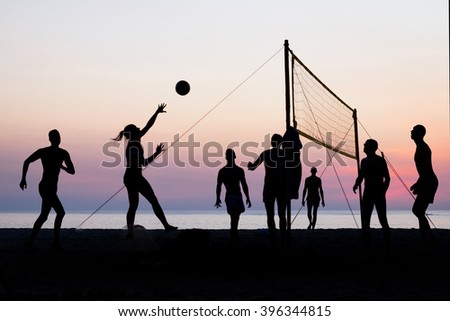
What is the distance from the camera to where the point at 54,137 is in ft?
32.6

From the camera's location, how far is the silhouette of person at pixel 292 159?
31.7ft

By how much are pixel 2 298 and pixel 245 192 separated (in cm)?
557

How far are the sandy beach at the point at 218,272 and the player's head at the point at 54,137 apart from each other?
147cm

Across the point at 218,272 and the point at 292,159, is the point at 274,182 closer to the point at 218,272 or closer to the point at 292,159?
the point at 292,159

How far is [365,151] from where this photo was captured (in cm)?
957

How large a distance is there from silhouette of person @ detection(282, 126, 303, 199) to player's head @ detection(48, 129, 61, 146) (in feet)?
9.96

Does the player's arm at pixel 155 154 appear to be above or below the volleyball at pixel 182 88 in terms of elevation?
below

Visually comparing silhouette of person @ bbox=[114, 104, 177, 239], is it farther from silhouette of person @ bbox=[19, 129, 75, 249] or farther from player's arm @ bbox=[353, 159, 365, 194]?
player's arm @ bbox=[353, 159, 365, 194]

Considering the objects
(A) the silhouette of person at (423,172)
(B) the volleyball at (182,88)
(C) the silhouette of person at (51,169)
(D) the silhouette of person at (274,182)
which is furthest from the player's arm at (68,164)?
(A) the silhouette of person at (423,172)

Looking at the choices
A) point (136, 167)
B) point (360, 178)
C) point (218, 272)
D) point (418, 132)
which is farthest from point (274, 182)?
point (218, 272)

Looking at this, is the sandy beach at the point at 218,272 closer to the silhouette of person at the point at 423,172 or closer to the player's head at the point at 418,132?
the silhouette of person at the point at 423,172

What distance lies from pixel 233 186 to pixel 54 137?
2.77 meters
